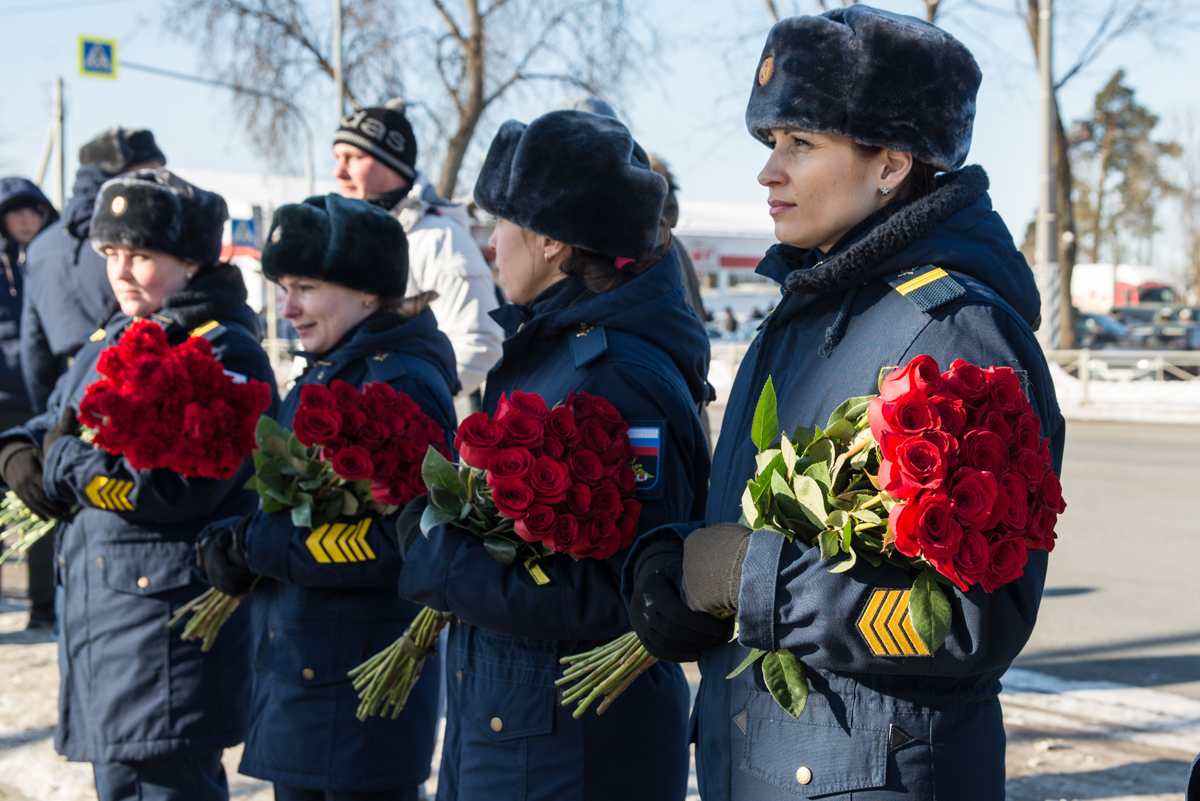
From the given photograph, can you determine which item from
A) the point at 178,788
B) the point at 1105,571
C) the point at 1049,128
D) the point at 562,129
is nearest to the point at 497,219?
the point at 562,129

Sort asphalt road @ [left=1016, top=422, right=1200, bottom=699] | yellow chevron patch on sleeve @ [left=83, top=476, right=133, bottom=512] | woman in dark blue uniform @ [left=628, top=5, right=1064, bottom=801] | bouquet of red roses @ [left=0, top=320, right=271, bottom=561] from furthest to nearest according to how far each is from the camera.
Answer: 1. asphalt road @ [left=1016, top=422, right=1200, bottom=699]
2. yellow chevron patch on sleeve @ [left=83, top=476, right=133, bottom=512]
3. bouquet of red roses @ [left=0, top=320, right=271, bottom=561]
4. woman in dark blue uniform @ [left=628, top=5, right=1064, bottom=801]

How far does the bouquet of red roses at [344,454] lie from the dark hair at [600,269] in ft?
1.81

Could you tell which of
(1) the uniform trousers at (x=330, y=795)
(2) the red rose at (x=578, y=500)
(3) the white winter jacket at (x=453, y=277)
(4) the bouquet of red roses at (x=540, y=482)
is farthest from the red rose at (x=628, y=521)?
(3) the white winter jacket at (x=453, y=277)

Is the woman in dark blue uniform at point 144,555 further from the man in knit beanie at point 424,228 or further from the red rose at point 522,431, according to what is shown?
the red rose at point 522,431

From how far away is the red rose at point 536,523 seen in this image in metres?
2.16

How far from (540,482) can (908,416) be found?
851mm

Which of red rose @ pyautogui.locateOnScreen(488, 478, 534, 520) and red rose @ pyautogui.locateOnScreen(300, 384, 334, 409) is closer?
red rose @ pyautogui.locateOnScreen(488, 478, 534, 520)

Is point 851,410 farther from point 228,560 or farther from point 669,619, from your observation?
point 228,560

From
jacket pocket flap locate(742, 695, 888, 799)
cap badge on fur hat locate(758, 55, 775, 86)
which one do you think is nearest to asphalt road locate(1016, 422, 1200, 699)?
jacket pocket flap locate(742, 695, 888, 799)

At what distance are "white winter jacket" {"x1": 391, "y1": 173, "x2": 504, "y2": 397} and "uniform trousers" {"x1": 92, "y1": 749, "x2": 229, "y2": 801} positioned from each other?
76.5 inches

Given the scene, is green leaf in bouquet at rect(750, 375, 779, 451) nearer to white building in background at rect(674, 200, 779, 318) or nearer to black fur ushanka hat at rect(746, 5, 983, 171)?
black fur ushanka hat at rect(746, 5, 983, 171)

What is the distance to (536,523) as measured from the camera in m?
2.18

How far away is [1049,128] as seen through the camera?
16.0 metres

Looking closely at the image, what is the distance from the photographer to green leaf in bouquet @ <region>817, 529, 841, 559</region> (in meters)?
1.62
